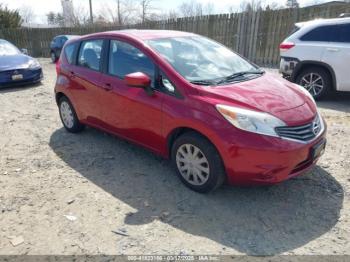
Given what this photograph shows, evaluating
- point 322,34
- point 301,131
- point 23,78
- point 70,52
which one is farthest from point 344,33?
point 23,78

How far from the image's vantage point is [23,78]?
9758 mm

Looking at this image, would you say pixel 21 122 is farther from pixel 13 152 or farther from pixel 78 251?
pixel 78 251

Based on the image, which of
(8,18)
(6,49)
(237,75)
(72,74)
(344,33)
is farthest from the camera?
(8,18)

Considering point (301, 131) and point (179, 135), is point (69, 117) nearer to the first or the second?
point (179, 135)

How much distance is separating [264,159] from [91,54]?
3055mm

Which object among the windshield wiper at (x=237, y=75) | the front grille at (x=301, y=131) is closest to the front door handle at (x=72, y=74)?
the windshield wiper at (x=237, y=75)

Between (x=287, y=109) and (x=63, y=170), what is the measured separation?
2.86 meters

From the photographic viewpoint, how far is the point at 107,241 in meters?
3.02

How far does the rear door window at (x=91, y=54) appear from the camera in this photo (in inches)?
186

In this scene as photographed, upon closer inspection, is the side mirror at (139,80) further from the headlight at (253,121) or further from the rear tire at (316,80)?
the rear tire at (316,80)

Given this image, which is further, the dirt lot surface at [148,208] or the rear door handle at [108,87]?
the rear door handle at [108,87]

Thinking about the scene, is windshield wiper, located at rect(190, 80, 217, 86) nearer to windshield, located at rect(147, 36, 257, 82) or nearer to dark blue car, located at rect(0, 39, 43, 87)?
windshield, located at rect(147, 36, 257, 82)

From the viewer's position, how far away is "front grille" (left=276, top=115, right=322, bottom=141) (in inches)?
125

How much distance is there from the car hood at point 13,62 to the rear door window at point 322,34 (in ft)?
25.1
